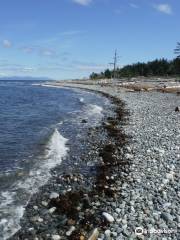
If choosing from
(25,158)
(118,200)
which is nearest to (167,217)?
(118,200)

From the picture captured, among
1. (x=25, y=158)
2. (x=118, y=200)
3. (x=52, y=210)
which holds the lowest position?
(x=25, y=158)

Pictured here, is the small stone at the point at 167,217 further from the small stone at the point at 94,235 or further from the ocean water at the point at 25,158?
the ocean water at the point at 25,158

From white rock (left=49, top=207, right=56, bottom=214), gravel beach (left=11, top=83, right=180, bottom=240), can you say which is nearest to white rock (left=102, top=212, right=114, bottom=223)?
gravel beach (left=11, top=83, right=180, bottom=240)

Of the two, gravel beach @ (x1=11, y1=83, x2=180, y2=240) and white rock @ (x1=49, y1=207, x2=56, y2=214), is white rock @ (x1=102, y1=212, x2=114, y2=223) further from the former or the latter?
white rock @ (x1=49, y1=207, x2=56, y2=214)

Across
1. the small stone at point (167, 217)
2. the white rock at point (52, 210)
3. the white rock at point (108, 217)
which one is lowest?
the white rock at point (52, 210)

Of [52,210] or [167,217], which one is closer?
[167,217]

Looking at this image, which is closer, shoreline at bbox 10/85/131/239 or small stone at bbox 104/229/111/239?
small stone at bbox 104/229/111/239

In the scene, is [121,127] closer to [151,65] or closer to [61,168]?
[61,168]

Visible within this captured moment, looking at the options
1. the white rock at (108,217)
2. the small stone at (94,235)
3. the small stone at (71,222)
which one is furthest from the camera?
the small stone at (71,222)

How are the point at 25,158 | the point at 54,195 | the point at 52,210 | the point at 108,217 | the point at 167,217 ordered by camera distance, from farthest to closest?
the point at 25,158
the point at 54,195
the point at 52,210
the point at 108,217
the point at 167,217

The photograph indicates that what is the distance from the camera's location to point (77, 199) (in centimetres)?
1246

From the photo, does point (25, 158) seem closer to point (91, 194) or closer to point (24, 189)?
point (24, 189)

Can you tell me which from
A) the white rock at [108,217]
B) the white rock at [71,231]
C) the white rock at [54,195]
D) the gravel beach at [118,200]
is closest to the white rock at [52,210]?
the gravel beach at [118,200]

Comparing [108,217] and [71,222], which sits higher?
[108,217]
